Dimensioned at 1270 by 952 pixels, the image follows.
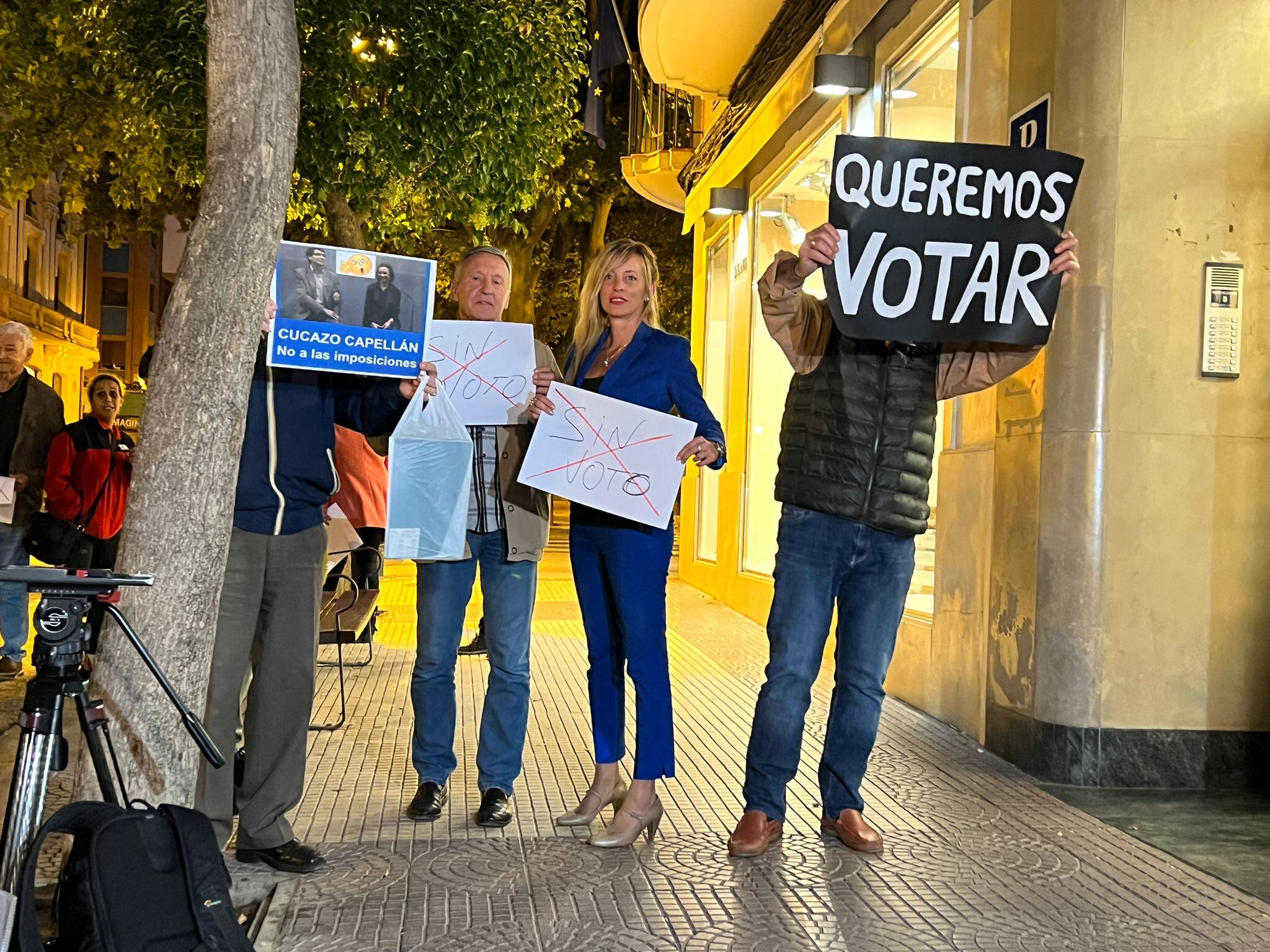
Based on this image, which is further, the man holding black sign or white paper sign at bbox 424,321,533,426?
white paper sign at bbox 424,321,533,426

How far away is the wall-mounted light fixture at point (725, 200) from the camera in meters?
14.4

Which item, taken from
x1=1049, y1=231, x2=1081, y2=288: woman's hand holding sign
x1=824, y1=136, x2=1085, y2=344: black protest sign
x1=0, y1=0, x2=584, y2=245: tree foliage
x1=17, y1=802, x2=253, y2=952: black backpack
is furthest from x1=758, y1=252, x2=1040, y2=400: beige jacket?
x1=0, y1=0, x2=584, y2=245: tree foliage

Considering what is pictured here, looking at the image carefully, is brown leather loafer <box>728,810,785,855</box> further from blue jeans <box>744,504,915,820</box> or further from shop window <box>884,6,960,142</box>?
shop window <box>884,6,960,142</box>

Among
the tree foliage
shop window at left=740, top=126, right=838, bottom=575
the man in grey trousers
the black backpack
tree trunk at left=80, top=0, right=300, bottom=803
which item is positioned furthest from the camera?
shop window at left=740, top=126, right=838, bottom=575

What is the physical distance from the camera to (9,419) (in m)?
8.25

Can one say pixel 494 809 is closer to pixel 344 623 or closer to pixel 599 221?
pixel 344 623

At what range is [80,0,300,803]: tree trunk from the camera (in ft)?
12.5

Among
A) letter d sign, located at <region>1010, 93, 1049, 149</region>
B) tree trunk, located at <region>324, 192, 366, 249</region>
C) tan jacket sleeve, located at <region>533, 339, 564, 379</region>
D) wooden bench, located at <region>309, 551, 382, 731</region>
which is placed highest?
tree trunk, located at <region>324, 192, 366, 249</region>

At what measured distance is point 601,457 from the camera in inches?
190

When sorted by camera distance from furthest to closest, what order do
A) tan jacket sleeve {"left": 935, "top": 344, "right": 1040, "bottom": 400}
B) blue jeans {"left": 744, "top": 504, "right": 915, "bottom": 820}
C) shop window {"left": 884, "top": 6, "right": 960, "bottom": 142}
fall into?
shop window {"left": 884, "top": 6, "right": 960, "bottom": 142}, tan jacket sleeve {"left": 935, "top": 344, "right": 1040, "bottom": 400}, blue jeans {"left": 744, "top": 504, "right": 915, "bottom": 820}

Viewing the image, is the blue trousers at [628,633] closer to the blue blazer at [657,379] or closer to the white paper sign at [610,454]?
the white paper sign at [610,454]

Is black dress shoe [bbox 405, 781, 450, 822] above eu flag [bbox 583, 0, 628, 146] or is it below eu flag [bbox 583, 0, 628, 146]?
below

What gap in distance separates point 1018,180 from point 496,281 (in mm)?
2025

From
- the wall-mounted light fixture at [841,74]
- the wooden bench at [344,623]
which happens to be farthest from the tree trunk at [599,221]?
the wooden bench at [344,623]
